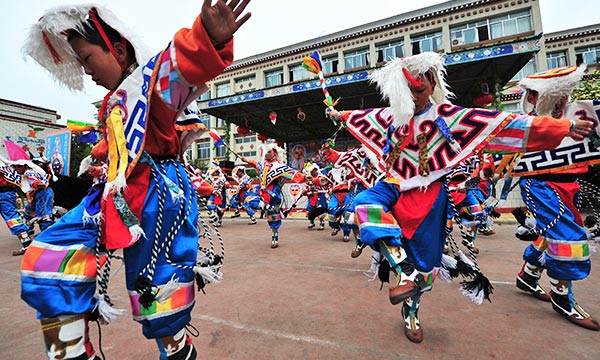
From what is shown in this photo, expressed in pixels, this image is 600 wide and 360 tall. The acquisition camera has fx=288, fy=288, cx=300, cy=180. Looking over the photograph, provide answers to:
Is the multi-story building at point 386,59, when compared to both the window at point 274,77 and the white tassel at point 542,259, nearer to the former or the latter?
the window at point 274,77

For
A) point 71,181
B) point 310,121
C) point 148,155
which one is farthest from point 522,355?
point 310,121

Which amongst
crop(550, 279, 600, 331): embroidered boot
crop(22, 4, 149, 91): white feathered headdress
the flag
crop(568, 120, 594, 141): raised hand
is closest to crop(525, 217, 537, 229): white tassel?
crop(550, 279, 600, 331): embroidered boot

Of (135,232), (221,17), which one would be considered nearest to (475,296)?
(135,232)

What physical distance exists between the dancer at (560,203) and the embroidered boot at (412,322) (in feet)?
4.18

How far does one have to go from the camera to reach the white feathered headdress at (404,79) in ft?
6.11

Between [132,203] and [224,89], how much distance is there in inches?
1137

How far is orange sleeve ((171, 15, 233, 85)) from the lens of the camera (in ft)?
3.26

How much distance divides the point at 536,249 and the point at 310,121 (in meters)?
14.7

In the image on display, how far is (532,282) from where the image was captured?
2812 millimetres

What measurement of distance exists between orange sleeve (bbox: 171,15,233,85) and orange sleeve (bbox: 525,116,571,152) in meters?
1.79

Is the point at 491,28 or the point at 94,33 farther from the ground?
the point at 491,28

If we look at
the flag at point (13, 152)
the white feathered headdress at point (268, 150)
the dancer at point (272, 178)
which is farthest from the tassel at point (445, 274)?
the flag at point (13, 152)

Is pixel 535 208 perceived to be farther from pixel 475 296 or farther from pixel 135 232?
pixel 135 232

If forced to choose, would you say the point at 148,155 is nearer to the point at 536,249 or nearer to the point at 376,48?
the point at 536,249
